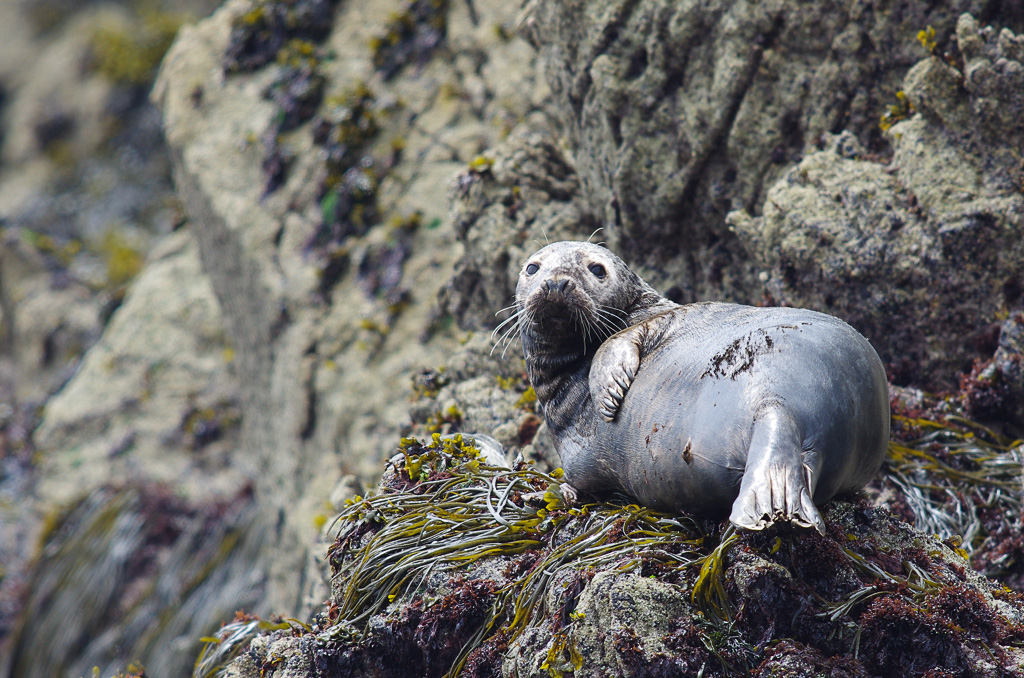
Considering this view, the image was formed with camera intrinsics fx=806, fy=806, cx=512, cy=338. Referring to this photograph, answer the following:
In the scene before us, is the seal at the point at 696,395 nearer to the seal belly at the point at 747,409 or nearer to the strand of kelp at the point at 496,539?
the seal belly at the point at 747,409

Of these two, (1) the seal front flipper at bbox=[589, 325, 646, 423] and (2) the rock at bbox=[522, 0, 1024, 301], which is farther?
(2) the rock at bbox=[522, 0, 1024, 301]

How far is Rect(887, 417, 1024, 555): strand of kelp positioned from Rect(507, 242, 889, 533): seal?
135 cm

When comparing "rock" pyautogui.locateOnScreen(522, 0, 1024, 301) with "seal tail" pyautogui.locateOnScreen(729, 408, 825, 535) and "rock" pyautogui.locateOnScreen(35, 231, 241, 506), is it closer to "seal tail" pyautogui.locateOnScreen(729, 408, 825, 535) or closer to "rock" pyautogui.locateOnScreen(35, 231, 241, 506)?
"seal tail" pyautogui.locateOnScreen(729, 408, 825, 535)

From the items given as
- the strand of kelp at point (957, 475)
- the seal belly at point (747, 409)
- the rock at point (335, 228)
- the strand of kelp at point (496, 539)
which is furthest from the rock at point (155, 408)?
the strand of kelp at point (957, 475)

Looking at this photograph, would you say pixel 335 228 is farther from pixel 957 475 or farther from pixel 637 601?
pixel 637 601

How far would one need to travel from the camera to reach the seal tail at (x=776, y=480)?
8.92ft

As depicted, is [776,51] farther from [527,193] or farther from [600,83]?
[527,193]

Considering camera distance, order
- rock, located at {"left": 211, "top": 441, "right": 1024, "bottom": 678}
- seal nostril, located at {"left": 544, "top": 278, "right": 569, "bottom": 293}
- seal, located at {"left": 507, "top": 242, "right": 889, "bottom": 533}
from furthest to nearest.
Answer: seal nostril, located at {"left": 544, "top": 278, "right": 569, "bottom": 293}, seal, located at {"left": 507, "top": 242, "right": 889, "bottom": 533}, rock, located at {"left": 211, "top": 441, "right": 1024, "bottom": 678}

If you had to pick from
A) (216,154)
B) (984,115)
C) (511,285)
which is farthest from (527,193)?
(216,154)

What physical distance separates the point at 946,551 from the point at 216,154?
8.69 metres

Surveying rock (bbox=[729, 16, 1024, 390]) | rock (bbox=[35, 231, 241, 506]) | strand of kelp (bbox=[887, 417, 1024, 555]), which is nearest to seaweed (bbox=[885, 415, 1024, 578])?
strand of kelp (bbox=[887, 417, 1024, 555])

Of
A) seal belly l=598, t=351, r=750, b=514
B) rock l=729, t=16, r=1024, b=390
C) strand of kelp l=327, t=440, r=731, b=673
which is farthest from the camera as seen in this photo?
rock l=729, t=16, r=1024, b=390

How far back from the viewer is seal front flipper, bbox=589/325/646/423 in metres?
3.83

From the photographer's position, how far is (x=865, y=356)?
3.37m
